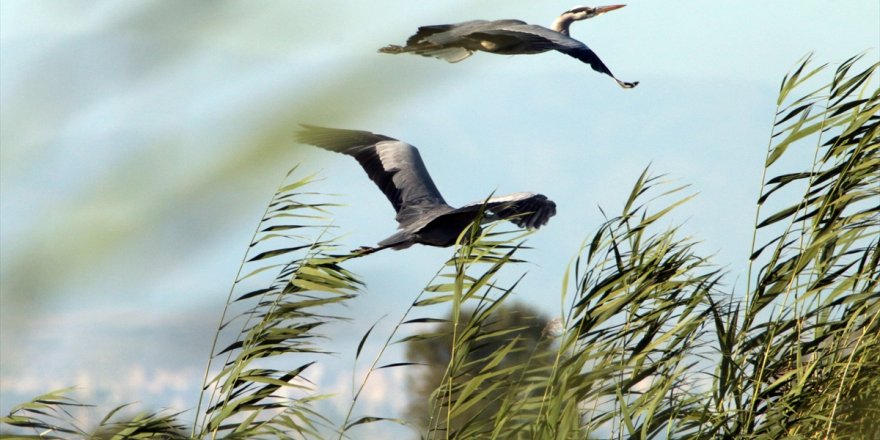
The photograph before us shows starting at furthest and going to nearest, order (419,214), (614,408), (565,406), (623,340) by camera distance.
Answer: (419,214) < (623,340) < (614,408) < (565,406)

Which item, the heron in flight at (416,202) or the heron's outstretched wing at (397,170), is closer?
the heron in flight at (416,202)

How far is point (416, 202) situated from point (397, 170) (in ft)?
1.67

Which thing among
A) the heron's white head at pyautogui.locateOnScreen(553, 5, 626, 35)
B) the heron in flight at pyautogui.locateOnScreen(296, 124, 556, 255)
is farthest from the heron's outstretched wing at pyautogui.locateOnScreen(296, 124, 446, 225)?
the heron's white head at pyautogui.locateOnScreen(553, 5, 626, 35)

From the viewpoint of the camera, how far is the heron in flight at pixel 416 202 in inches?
220

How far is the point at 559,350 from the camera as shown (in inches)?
154

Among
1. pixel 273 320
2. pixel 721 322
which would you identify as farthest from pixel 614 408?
pixel 273 320

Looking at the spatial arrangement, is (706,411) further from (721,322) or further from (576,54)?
(576,54)

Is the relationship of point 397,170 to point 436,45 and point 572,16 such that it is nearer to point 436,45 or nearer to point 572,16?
point 572,16

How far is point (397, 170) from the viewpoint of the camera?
7129 millimetres

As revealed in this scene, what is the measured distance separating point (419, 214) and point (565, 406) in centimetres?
271

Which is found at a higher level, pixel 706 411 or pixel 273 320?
pixel 273 320

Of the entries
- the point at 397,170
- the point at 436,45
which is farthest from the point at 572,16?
the point at 436,45

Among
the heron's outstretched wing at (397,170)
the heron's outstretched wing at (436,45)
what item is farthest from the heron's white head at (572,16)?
the heron's outstretched wing at (436,45)

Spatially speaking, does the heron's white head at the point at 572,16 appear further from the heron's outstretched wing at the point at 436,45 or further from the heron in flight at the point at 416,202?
the heron's outstretched wing at the point at 436,45
